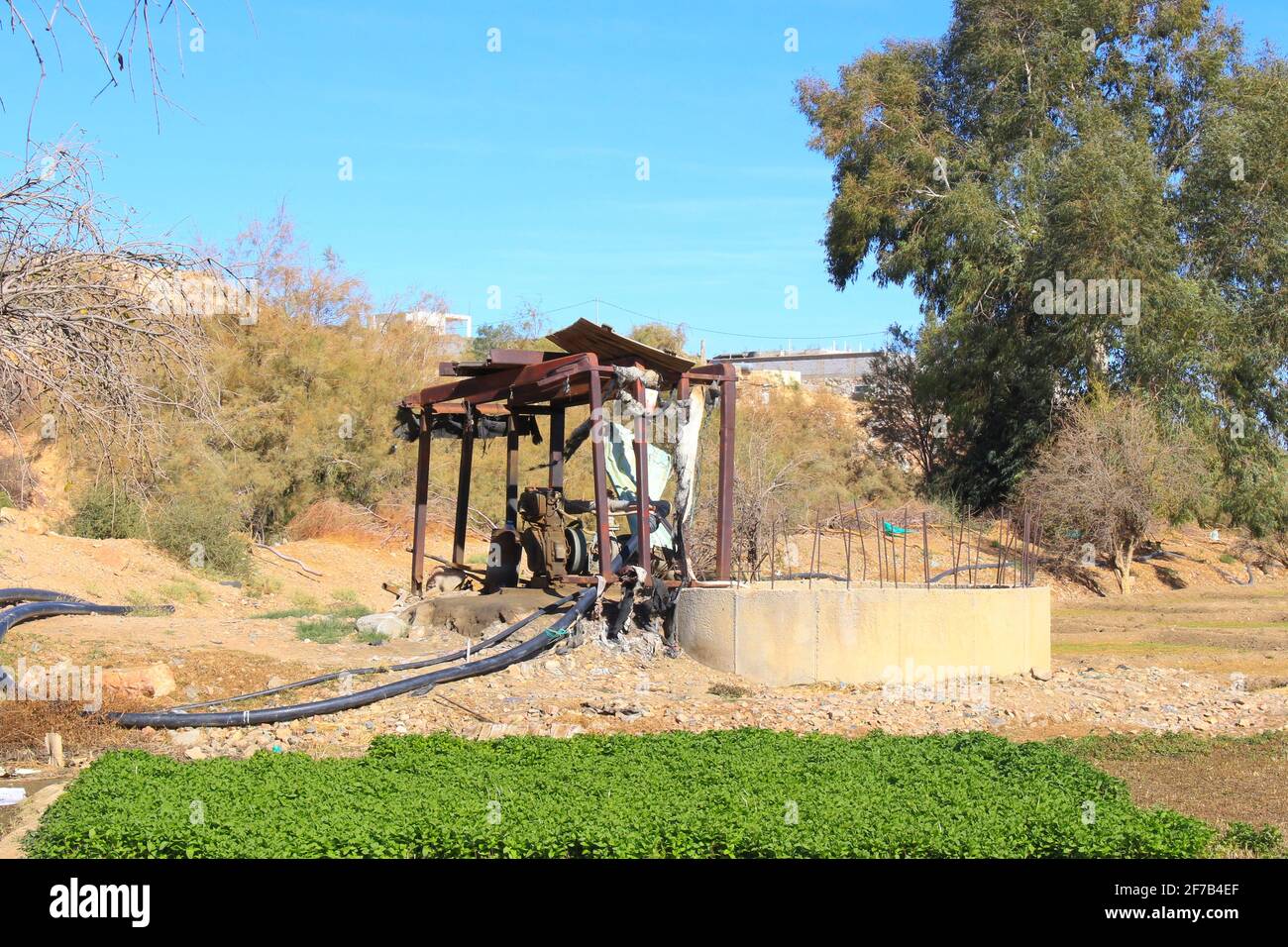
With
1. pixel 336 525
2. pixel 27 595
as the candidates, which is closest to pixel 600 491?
pixel 27 595

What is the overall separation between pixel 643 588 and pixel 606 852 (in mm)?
6107

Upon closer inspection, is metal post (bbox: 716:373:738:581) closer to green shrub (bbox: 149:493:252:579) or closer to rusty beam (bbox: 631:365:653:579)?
rusty beam (bbox: 631:365:653:579)

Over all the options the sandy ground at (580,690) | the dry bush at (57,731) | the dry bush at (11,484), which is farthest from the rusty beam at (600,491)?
the dry bush at (11,484)

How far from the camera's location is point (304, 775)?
6730 millimetres

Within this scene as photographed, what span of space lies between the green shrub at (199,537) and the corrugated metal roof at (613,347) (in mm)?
8221

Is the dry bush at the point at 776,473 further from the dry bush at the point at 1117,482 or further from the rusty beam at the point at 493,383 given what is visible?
the dry bush at the point at 1117,482

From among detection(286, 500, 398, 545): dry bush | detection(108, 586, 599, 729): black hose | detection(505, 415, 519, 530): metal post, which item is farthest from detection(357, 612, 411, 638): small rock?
detection(286, 500, 398, 545): dry bush

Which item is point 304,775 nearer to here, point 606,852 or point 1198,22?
point 606,852

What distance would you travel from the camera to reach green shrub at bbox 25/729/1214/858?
5.53 meters

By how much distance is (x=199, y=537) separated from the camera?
1855 centimetres

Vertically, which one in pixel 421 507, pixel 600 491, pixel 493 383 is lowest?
pixel 421 507

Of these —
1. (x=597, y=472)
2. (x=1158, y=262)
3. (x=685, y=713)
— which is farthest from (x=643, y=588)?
(x=1158, y=262)

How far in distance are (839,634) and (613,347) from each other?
384 centimetres

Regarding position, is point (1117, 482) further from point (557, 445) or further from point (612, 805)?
Answer: point (612, 805)
